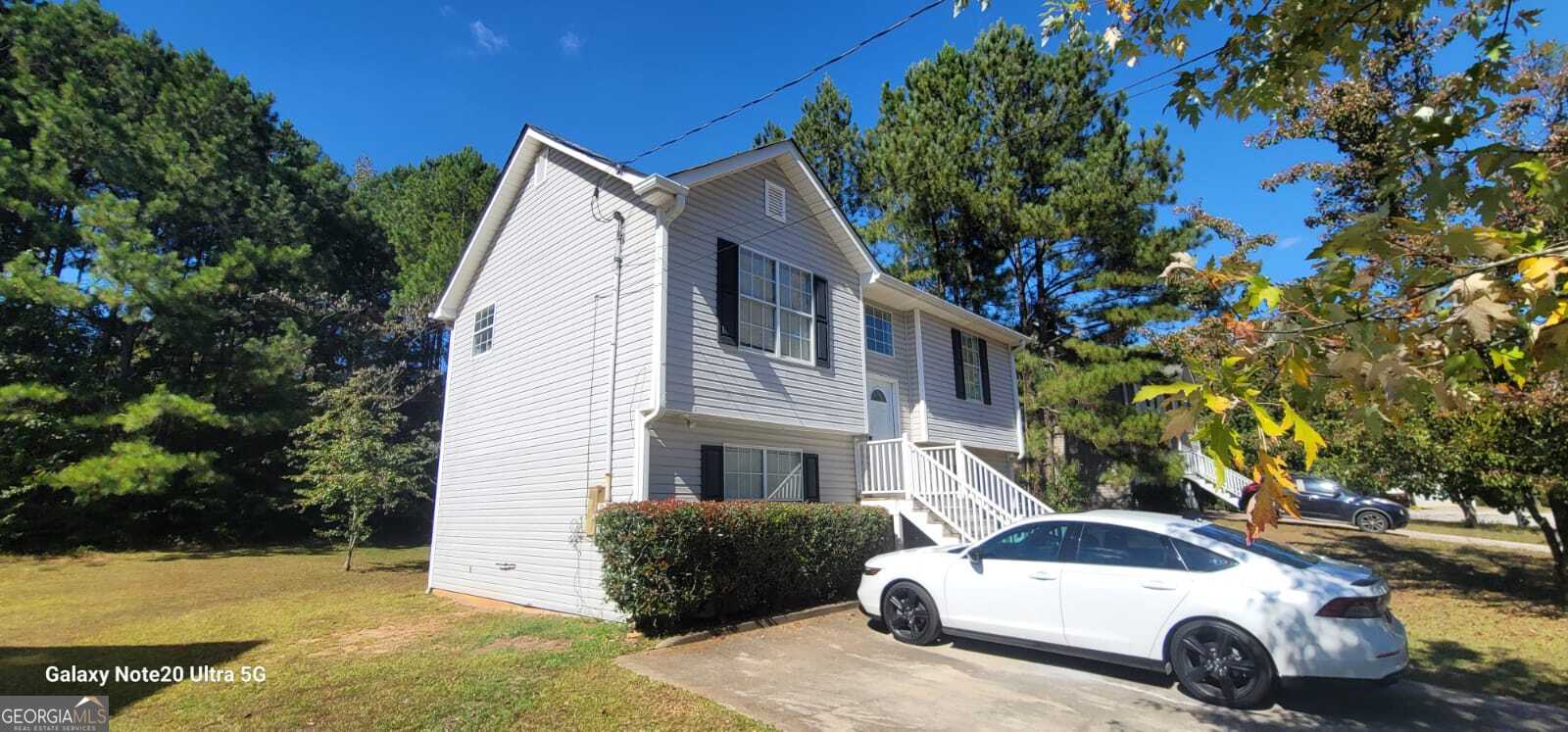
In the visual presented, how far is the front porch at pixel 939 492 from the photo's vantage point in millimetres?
11273

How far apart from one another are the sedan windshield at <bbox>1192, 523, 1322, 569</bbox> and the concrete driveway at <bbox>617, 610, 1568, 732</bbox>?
3.58 ft

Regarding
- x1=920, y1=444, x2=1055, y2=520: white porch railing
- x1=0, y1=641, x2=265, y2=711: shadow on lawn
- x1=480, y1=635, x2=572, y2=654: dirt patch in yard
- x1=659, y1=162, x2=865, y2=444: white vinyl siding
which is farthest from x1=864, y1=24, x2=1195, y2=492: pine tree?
x1=0, y1=641, x2=265, y2=711: shadow on lawn

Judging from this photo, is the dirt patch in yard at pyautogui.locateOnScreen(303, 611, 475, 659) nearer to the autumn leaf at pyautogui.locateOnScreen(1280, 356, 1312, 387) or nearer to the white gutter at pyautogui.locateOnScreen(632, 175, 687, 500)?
Answer: the white gutter at pyautogui.locateOnScreen(632, 175, 687, 500)

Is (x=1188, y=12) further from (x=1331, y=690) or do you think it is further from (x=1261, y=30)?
(x=1331, y=690)

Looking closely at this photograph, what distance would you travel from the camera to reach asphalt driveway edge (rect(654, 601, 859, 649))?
7.84m

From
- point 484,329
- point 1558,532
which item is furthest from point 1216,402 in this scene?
point 484,329

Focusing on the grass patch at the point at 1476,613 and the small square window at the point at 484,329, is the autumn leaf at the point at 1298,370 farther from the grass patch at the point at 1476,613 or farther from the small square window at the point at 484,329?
the small square window at the point at 484,329

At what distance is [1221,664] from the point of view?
552cm

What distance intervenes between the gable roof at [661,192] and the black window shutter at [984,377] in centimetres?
151

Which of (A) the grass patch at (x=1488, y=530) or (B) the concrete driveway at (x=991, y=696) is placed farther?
(A) the grass patch at (x=1488, y=530)

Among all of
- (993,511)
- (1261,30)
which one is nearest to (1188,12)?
(1261,30)

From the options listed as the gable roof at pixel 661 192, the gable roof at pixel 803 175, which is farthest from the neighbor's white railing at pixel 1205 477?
the gable roof at pixel 803 175

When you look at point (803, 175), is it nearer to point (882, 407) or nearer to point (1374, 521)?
point (882, 407)

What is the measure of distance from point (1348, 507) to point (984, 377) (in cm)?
1086
